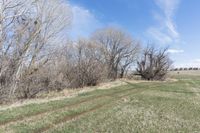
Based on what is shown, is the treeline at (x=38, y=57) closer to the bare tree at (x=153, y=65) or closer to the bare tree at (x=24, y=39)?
the bare tree at (x=24, y=39)

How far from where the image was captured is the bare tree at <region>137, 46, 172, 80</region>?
172ft

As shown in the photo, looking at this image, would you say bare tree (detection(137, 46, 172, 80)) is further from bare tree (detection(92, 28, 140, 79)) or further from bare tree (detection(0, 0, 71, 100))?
bare tree (detection(0, 0, 71, 100))

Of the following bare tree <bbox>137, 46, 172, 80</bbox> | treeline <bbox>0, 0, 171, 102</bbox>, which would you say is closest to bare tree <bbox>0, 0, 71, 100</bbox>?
treeline <bbox>0, 0, 171, 102</bbox>

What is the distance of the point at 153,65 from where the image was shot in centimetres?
5288

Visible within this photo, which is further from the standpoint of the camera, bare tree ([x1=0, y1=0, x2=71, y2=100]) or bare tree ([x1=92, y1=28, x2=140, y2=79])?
bare tree ([x1=92, y1=28, x2=140, y2=79])

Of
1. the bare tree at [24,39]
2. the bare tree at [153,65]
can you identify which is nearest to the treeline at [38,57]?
the bare tree at [24,39]

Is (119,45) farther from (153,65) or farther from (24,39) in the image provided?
(24,39)

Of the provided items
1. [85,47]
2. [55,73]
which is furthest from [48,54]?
[85,47]

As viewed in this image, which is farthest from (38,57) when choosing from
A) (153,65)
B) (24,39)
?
(153,65)

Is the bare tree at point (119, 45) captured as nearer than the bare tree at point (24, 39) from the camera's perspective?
No

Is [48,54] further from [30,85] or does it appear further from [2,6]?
[2,6]

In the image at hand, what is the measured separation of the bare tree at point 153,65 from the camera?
52.5 m

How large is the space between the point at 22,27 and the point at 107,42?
42.7 m

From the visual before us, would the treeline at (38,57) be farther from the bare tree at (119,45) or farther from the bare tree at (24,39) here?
the bare tree at (119,45)
